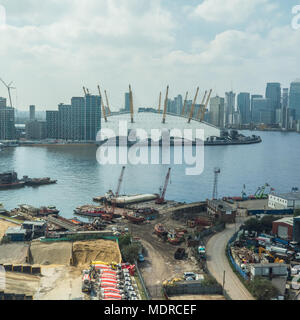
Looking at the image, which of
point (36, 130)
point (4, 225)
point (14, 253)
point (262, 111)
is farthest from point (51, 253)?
point (262, 111)

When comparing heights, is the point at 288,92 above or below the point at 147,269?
above

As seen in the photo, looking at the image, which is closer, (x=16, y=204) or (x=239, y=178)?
(x=16, y=204)

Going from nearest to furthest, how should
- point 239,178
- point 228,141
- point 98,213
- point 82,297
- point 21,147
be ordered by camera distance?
point 82,297 < point 98,213 < point 239,178 < point 21,147 < point 228,141

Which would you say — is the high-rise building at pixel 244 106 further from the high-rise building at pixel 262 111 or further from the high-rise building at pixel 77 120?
the high-rise building at pixel 77 120

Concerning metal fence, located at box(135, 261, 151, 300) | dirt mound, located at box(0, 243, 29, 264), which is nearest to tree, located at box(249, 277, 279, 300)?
metal fence, located at box(135, 261, 151, 300)

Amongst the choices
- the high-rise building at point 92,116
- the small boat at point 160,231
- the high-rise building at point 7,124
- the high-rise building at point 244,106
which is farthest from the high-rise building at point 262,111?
the small boat at point 160,231

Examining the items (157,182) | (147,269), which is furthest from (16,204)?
(147,269)
